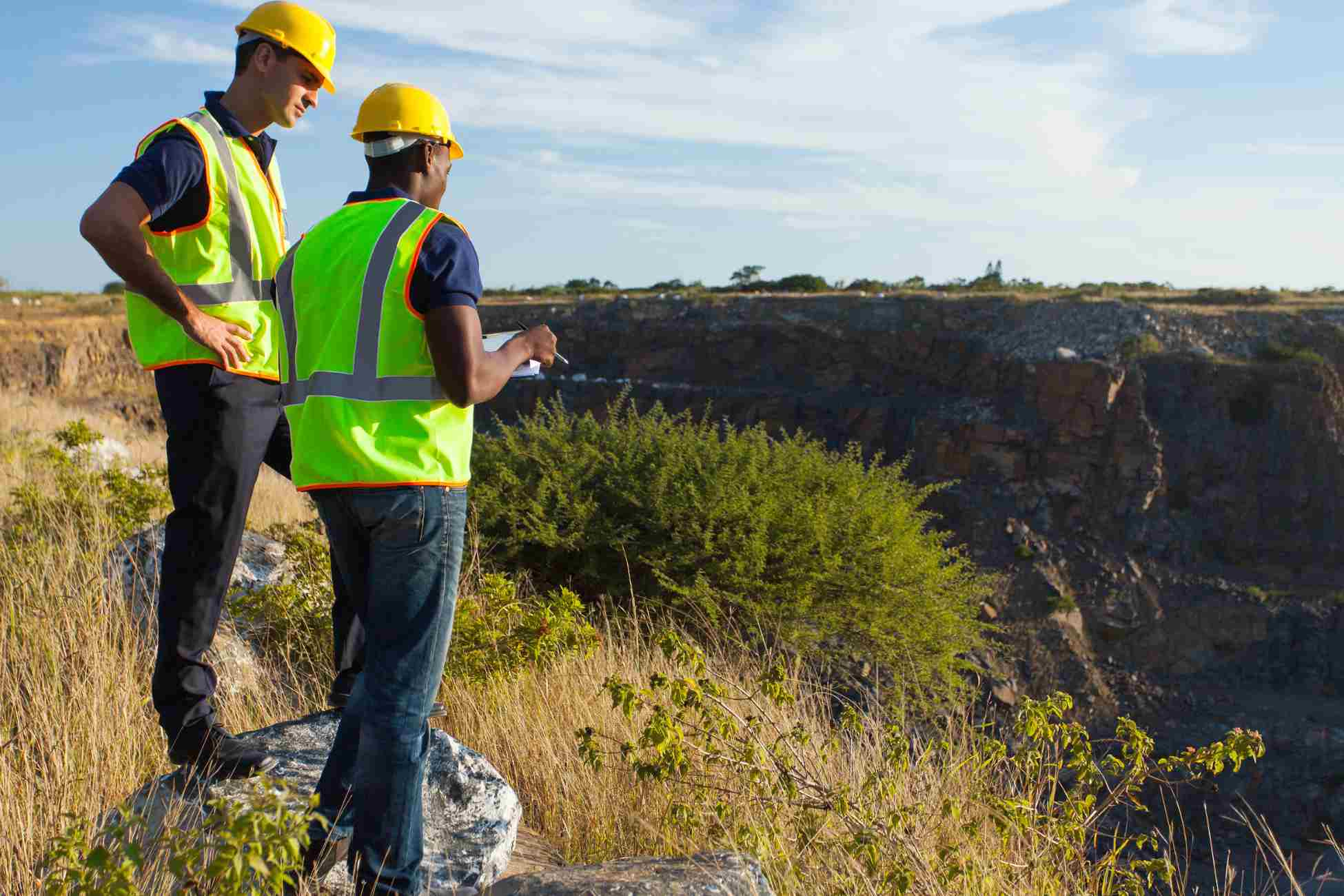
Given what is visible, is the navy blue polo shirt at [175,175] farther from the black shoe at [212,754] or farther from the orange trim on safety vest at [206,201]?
the black shoe at [212,754]

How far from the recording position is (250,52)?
3.17 metres

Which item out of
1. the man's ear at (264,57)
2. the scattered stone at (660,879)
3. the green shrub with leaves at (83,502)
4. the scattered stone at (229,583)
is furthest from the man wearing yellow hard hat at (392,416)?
the green shrub with leaves at (83,502)

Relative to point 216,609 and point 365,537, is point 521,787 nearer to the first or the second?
point 216,609

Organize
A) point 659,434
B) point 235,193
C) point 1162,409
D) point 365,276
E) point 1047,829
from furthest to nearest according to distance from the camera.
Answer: point 1162,409 → point 659,434 → point 1047,829 → point 235,193 → point 365,276

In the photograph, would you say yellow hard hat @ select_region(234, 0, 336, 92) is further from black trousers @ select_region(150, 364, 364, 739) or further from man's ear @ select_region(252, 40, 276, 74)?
black trousers @ select_region(150, 364, 364, 739)

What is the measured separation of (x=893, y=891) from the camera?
2.79 m

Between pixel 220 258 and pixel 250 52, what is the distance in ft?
1.96

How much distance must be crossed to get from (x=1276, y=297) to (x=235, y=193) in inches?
1230

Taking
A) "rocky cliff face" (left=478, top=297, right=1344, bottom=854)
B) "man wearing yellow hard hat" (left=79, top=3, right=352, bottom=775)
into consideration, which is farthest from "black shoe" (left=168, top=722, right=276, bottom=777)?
"rocky cliff face" (left=478, top=297, right=1344, bottom=854)

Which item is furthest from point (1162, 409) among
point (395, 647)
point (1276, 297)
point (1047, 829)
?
point (395, 647)

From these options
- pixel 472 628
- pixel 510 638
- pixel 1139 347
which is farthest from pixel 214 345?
pixel 1139 347

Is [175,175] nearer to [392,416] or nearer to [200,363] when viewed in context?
[200,363]

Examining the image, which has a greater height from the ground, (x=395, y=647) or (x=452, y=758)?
(x=395, y=647)

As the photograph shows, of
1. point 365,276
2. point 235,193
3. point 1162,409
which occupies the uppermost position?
point 235,193
